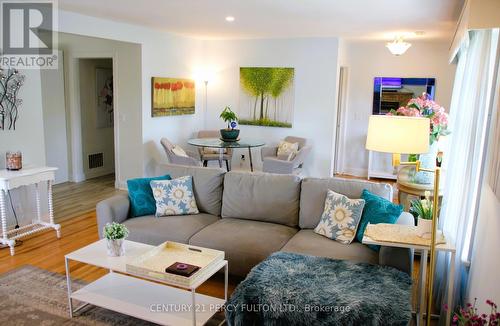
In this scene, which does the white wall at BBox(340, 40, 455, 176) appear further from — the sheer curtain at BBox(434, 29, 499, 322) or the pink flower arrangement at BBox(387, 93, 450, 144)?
the sheer curtain at BBox(434, 29, 499, 322)

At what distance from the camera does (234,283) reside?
10.8 ft

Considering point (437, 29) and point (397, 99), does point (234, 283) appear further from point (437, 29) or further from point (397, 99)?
point (397, 99)

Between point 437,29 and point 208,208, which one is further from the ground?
point 437,29

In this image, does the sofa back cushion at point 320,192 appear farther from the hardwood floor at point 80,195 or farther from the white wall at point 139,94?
the white wall at point 139,94

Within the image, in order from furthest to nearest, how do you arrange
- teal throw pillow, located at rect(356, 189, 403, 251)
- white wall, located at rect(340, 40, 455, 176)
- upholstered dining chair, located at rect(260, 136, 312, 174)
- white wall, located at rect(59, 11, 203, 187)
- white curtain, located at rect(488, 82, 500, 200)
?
white wall, located at rect(340, 40, 455, 176), white wall, located at rect(59, 11, 203, 187), upholstered dining chair, located at rect(260, 136, 312, 174), teal throw pillow, located at rect(356, 189, 403, 251), white curtain, located at rect(488, 82, 500, 200)

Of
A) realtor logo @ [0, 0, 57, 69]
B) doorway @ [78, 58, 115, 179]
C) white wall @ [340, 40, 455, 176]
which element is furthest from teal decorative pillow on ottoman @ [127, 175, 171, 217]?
white wall @ [340, 40, 455, 176]

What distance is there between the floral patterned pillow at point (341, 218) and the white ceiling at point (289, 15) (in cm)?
197

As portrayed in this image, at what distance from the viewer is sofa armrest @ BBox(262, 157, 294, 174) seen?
584cm

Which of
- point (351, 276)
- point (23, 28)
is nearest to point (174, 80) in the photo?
point (23, 28)

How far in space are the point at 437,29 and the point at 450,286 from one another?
422 centimetres

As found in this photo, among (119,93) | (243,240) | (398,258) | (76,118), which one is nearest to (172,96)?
(119,93)

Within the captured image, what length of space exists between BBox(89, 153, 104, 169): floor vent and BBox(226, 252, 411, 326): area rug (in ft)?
17.3

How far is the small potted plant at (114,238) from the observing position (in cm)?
268

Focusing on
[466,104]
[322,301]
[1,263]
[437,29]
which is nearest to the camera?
[322,301]
